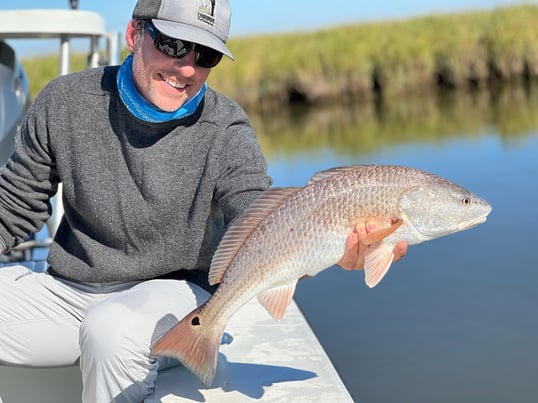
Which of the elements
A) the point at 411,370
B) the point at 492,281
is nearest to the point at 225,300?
the point at 411,370

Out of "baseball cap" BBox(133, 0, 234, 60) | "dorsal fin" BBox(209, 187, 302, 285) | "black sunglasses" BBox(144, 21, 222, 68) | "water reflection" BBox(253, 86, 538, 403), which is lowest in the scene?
"water reflection" BBox(253, 86, 538, 403)

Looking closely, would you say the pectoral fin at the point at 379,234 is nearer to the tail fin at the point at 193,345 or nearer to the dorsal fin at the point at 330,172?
the dorsal fin at the point at 330,172

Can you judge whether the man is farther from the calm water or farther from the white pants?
the calm water

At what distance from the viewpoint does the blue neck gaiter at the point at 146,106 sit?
2.87m

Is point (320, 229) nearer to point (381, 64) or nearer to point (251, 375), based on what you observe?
point (251, 375)

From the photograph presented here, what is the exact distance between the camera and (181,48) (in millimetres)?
2801

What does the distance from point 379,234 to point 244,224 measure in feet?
1.30

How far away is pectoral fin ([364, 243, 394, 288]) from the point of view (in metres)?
→ 2.46

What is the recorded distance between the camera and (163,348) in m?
2.52

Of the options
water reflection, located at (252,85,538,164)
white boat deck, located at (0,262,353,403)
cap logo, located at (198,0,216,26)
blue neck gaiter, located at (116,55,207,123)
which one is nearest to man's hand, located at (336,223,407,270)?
white boat deck, located at (0,262,353,403)

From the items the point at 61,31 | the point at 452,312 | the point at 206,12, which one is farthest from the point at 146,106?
the point at 452,312

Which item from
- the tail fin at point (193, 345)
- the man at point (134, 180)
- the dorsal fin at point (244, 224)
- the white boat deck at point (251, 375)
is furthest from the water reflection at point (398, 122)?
the tail fin at point (193, 345)

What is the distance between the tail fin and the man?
0.66ft

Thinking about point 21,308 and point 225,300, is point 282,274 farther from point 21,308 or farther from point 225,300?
point 21,308
